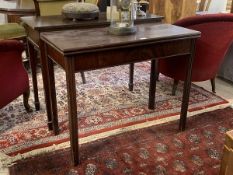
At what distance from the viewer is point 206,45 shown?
7.58ft

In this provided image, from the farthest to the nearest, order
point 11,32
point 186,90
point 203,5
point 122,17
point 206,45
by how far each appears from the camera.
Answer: point 203,5 → point 11,32 → point 206,45 → point 186,90 → point 122,17

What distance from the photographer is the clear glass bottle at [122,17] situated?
5.62 feet

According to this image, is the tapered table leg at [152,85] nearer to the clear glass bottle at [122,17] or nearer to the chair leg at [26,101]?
the clear glass bottle at [122,17]

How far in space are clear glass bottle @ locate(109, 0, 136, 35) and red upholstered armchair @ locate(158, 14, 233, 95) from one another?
22.1 inches

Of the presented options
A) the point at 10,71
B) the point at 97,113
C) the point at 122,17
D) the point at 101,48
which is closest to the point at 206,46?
the point at 122,17

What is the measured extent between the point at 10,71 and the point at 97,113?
0.79 m

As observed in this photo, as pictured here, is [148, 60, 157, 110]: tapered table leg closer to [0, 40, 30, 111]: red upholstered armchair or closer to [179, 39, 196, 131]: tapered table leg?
[179, 39, 196, 131]: tapered table leg

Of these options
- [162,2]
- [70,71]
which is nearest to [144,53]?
[70,71]

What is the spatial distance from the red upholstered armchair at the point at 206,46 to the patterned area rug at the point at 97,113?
262 millimetres

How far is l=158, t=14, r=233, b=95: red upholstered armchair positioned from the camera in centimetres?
220

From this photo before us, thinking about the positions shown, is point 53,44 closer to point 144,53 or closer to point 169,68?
point 144,53

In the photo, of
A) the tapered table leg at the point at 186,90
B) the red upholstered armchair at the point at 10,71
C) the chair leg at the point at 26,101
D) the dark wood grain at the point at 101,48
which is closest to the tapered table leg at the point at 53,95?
the dark wood grain at the point at 101,48

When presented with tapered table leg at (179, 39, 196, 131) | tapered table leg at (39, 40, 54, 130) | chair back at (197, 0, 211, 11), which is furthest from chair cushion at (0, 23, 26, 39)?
chair back at (197, 0, 211, 11)

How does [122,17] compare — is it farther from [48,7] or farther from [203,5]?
[203,5]
